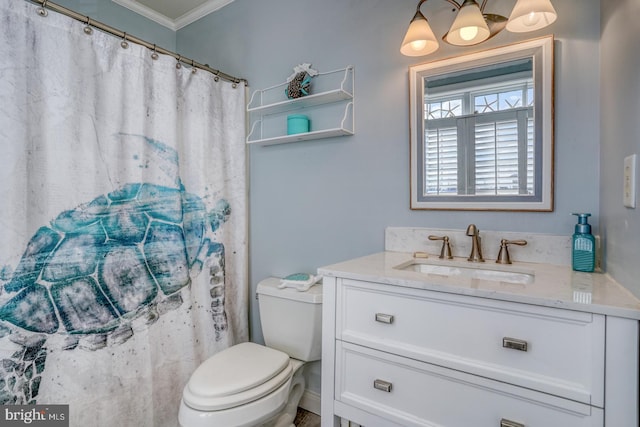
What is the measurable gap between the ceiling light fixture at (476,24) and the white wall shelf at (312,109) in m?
0.42

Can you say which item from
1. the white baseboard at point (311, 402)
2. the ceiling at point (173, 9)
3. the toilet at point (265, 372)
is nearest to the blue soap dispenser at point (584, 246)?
the toilet at point (265, 372)

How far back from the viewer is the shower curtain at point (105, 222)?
1238mm

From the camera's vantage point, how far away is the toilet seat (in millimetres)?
1240

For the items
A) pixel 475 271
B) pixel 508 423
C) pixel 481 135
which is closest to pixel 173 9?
pixel 481 135

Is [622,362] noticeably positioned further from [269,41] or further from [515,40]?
[269,41]

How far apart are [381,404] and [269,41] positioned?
79.7 inches

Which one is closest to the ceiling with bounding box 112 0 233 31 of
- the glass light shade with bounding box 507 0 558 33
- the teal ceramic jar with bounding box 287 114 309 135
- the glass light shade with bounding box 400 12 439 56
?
the teal ceramic jar with bounding box 287 114 309 135

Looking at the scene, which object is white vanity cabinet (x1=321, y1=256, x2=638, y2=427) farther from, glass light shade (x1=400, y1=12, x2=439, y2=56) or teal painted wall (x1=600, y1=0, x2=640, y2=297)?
glass light shade (x1=400, y1=12, x2=439, y2=56)

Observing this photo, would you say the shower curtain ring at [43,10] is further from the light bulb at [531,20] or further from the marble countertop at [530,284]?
the light bulb at [531,20]

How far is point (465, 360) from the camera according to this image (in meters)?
0.97

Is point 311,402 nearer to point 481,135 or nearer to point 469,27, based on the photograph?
point 481,135

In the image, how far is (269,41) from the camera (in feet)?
6.77

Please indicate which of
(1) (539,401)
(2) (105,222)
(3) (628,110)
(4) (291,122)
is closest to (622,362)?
(1) (539,401)

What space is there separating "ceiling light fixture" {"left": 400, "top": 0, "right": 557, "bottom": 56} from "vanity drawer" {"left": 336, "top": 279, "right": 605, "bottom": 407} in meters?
0.98
